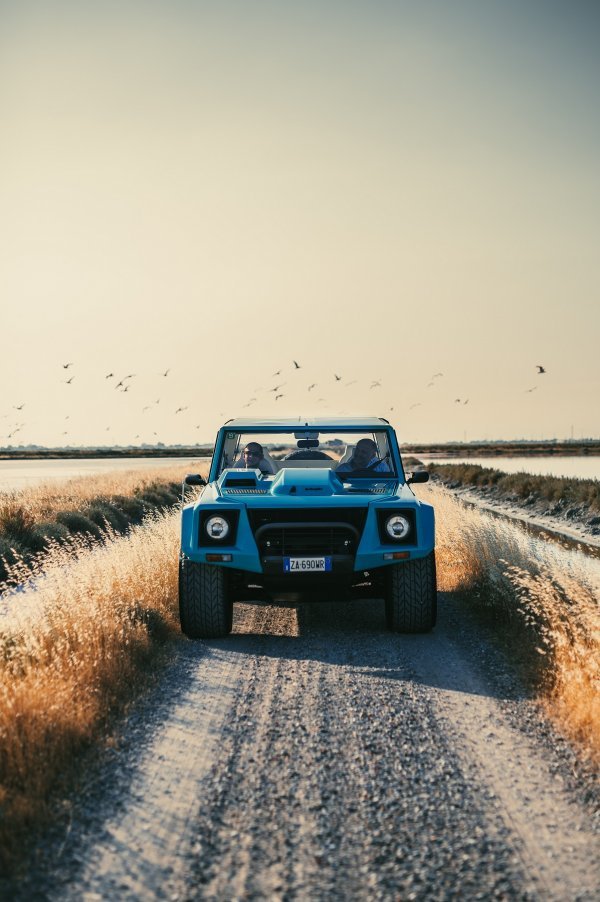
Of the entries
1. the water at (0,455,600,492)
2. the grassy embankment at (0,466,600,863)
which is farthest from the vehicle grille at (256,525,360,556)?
the water at (0,455,600,492)

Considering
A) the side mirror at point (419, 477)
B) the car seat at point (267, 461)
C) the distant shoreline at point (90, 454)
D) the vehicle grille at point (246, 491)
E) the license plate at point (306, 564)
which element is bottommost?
the distant shoreline at point (90, 454)

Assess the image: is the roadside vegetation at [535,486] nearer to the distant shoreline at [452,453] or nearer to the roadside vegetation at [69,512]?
the roadside vegetation at [69,512]

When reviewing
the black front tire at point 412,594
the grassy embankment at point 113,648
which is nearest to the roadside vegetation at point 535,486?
the grassy embankment at point 113,648

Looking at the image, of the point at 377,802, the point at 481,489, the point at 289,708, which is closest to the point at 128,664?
the point at 289,708

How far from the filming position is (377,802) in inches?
180

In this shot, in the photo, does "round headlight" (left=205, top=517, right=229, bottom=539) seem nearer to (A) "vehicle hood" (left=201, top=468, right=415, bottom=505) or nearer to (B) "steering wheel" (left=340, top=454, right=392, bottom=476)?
(A) "vehicle hood" (left=201, top=468, right=415, bottom=505)

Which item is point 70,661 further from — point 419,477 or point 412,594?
point 419,477

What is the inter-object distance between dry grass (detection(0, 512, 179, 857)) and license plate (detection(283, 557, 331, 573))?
1.56 meters

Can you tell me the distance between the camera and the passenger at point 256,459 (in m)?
10.3

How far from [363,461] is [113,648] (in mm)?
4048

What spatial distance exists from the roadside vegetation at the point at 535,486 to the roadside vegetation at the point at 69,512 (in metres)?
14.2

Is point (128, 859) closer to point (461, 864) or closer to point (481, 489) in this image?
point (461, 864)

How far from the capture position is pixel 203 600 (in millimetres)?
8742

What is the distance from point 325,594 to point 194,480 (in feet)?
6.51
